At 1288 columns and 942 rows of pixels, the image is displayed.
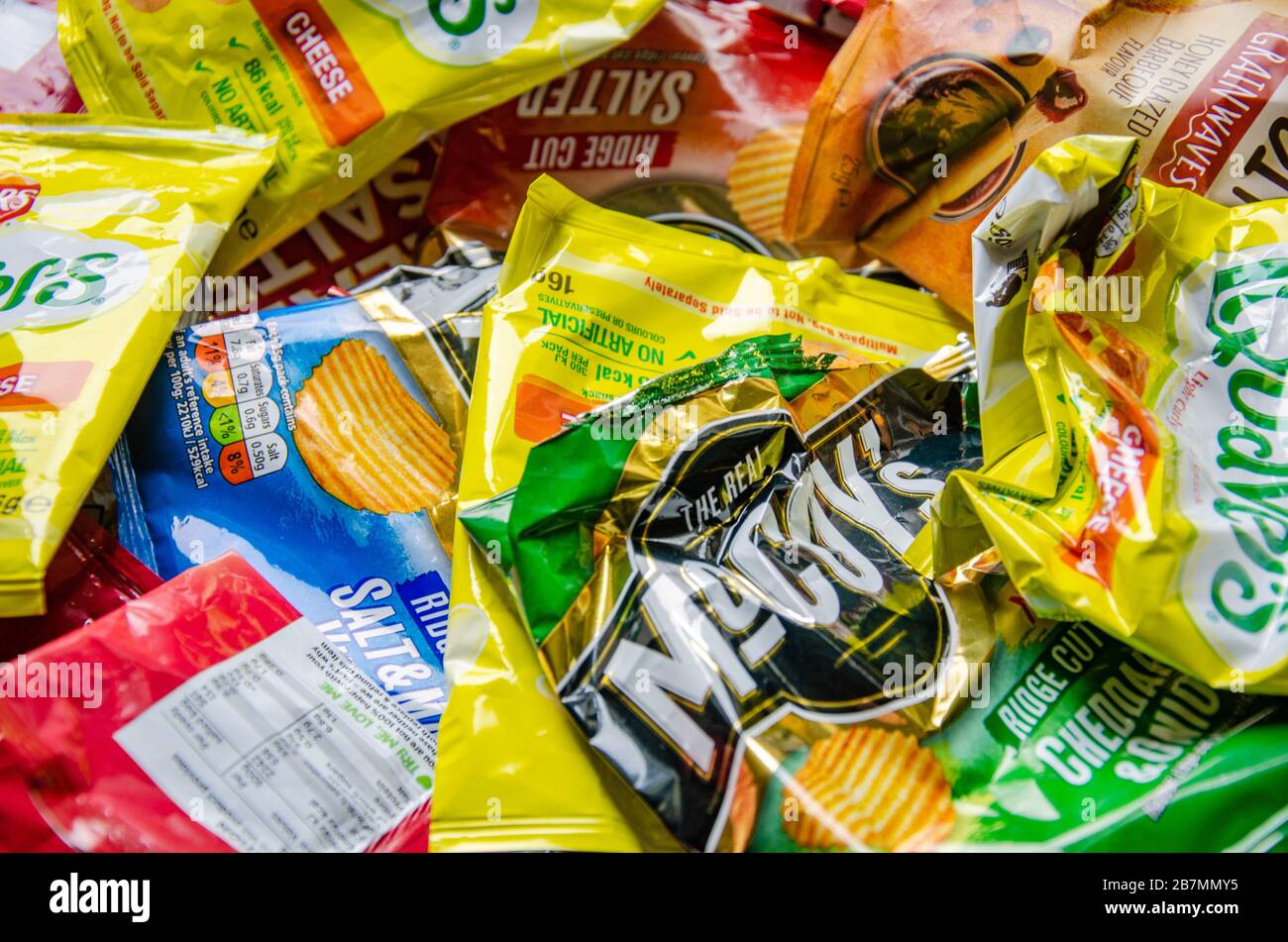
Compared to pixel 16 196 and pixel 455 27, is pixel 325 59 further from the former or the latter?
pixel 16 196

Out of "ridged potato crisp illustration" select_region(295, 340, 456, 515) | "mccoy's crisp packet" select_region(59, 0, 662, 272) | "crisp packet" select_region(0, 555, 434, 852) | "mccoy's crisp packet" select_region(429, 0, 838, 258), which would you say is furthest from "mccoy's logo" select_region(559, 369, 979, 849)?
"mccoy's crisp packet" select_region(59, 0, 662, 272)

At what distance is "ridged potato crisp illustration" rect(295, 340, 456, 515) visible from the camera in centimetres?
114

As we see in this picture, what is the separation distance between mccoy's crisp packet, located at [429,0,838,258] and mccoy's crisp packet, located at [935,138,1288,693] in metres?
0.49

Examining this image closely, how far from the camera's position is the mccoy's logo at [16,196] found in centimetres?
118

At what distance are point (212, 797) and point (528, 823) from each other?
28 centimetres

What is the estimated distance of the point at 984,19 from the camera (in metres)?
1.18

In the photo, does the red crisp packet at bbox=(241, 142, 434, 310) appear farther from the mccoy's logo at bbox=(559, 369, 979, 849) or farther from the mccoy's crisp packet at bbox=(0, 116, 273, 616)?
the mccoy's logo at bbox=(559, 369, 979, 849)

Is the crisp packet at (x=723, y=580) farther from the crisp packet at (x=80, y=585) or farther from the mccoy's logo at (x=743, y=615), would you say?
the crisp packet at (x=80, y=585)

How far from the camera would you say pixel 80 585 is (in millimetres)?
1079

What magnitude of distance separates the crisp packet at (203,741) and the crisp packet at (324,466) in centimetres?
8

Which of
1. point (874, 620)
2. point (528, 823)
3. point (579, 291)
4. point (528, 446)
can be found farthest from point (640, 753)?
point (579, 291)

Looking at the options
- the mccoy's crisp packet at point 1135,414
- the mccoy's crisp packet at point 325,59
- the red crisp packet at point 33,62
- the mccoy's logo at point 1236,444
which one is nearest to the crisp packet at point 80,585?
the mccoy's crisp packet at point 325,59

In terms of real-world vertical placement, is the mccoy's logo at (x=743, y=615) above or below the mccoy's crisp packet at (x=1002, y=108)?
below
